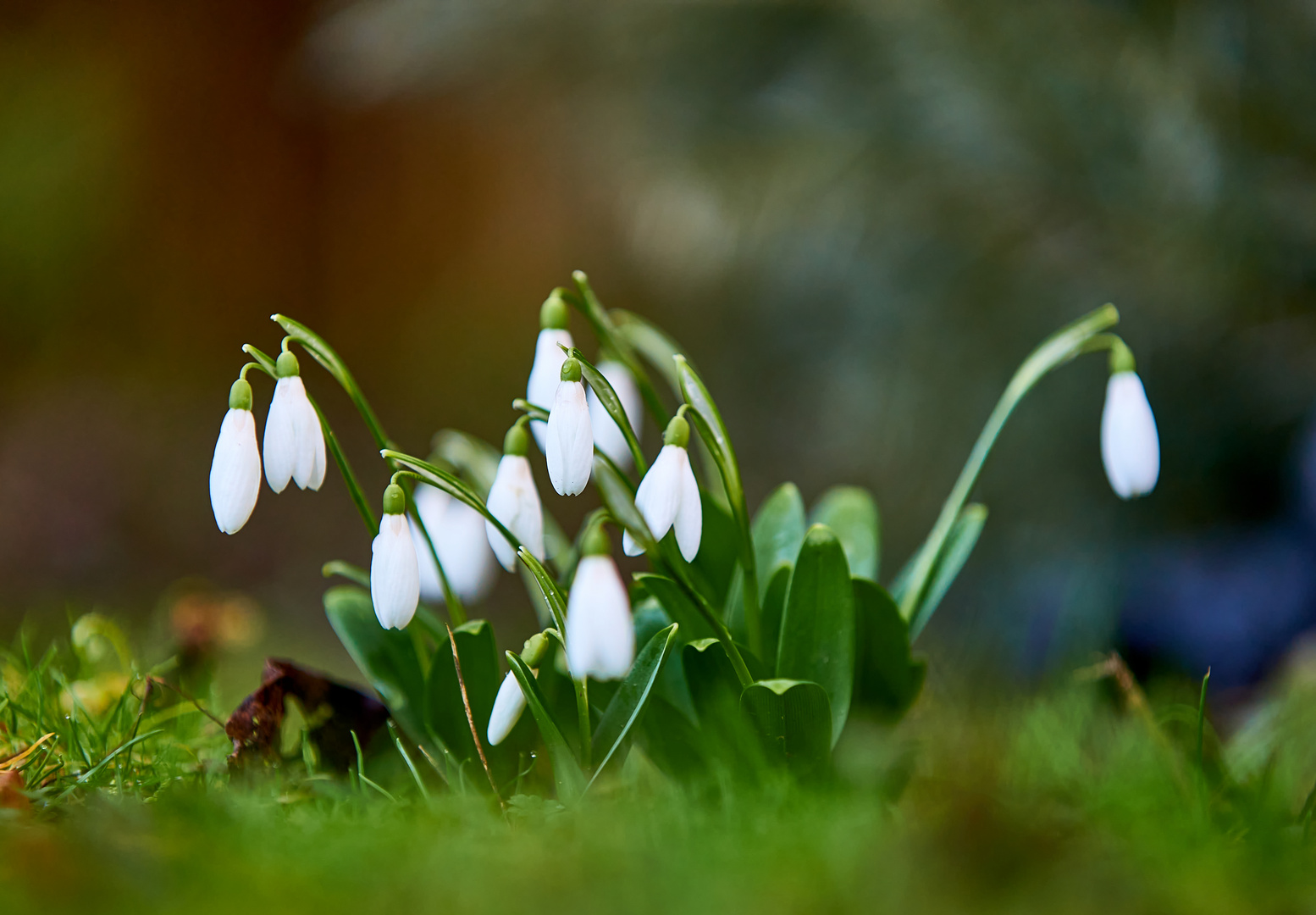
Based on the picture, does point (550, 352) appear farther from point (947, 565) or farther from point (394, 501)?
point (947, 565)

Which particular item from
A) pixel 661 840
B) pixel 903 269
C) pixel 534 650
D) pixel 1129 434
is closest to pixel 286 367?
pixel 534 650

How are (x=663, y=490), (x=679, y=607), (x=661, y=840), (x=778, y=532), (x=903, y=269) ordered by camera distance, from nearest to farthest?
(x=661, y=840), (x=663, y=490), (x=679, y=607), (x=778, y=532), (x=903, y=269)

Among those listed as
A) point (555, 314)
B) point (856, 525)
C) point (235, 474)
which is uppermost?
point (555, 314)

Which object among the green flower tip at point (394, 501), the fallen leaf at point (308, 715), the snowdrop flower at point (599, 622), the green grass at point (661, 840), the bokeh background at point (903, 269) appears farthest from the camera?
the bokeh background at point (903, 269)

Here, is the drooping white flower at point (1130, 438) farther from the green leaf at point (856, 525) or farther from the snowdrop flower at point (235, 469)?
the snowdrop flower at point (235, 469)

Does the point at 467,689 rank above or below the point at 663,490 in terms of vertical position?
below

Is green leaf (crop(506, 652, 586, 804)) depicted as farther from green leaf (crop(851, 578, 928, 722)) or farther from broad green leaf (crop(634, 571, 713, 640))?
green leaf (crop(851, 578, 928, 722))

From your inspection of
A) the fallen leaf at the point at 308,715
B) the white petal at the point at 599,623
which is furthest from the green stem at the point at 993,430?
the fallen leaf at the point at 308,715
